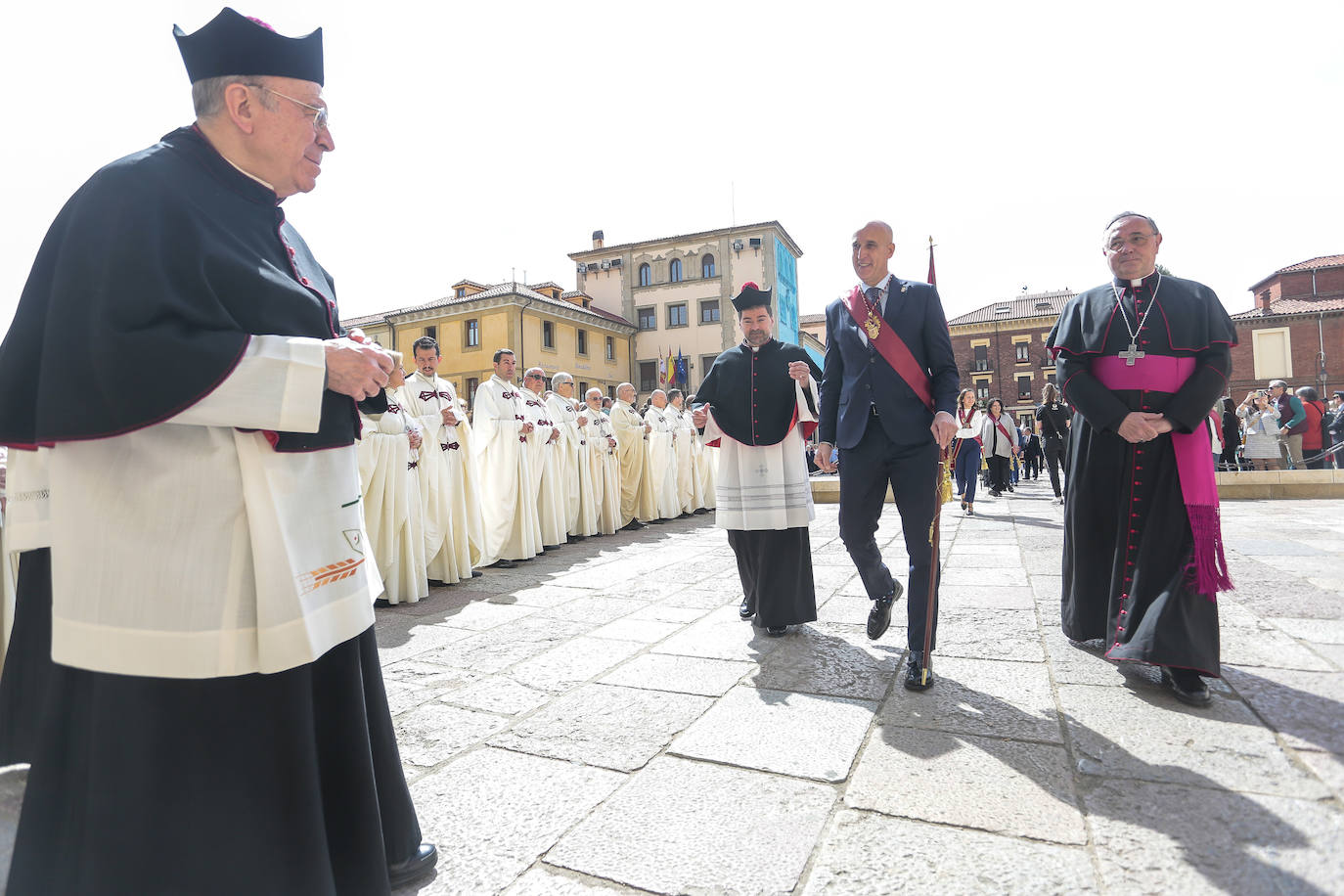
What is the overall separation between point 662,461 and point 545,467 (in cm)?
380

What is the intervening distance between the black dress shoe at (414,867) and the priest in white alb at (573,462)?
24.0 ft

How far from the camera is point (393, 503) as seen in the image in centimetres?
554

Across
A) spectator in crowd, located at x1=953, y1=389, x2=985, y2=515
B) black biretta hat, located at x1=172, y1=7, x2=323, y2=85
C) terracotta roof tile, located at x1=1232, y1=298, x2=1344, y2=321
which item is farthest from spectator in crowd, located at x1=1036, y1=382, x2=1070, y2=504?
terracotta roof tile, located at x1=1232, y1=298, x2=1344, y2=321

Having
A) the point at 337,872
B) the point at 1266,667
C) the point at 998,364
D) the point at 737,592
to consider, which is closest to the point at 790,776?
the point at 337,872

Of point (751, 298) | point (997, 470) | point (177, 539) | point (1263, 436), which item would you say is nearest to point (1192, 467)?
point (751, 298)

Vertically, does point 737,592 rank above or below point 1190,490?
below

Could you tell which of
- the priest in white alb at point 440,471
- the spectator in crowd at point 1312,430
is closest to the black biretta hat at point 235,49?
the priest in white alb at point 440,471

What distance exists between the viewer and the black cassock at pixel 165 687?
125 centimetres

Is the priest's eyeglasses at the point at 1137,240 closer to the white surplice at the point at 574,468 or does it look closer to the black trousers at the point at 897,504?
the black trousers at the point at 897,504

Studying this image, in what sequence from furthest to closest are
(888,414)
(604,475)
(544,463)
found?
1. (604,475)
2. (544,463)
3. (888,414)

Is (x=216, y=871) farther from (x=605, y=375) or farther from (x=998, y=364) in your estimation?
(x=998, y=364)

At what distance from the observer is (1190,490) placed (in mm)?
2951

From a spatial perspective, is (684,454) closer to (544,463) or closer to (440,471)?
(544,463)

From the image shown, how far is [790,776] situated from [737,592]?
116 inches
